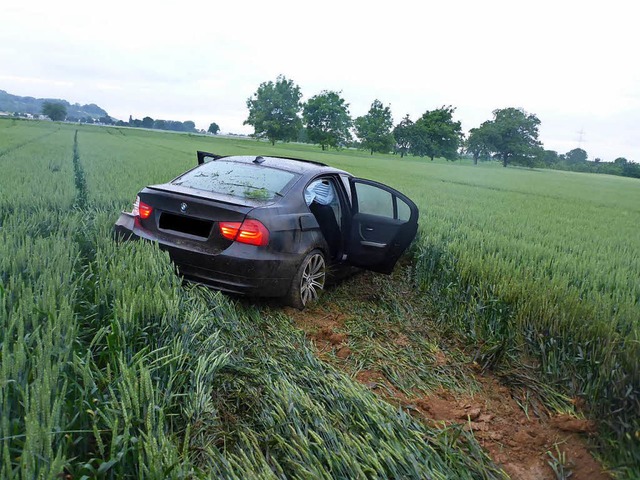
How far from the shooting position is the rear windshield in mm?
4793

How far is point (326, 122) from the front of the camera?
91.6 metres

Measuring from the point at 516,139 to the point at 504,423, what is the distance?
307 feet

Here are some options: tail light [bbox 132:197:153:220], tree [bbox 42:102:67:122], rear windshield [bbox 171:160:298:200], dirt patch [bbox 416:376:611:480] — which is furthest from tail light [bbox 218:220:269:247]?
tree [bbox 42:102:67:122]

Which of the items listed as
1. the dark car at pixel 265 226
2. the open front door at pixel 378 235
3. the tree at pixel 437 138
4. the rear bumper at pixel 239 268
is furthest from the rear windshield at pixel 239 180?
the tree at pixel 437 138

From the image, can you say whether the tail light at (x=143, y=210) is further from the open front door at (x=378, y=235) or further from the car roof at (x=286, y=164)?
the open front door at (x=378, y=235)

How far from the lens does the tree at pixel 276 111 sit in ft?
284

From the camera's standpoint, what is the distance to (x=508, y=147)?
290 feet

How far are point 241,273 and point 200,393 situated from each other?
1.88 m

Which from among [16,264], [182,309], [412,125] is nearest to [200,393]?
[182,309]

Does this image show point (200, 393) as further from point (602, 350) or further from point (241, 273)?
point (602, 350)

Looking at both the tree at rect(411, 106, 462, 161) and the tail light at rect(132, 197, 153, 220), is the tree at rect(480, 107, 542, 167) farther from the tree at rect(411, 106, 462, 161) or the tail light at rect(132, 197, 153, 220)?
the tail light at rect(132, 197, 153, 220)

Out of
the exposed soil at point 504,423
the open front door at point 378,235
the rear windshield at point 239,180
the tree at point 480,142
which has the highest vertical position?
the tree at point 480,142

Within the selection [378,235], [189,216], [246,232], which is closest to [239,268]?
[246,232]

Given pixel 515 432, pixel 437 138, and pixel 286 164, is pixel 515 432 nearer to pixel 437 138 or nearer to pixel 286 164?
pixel 286 164
